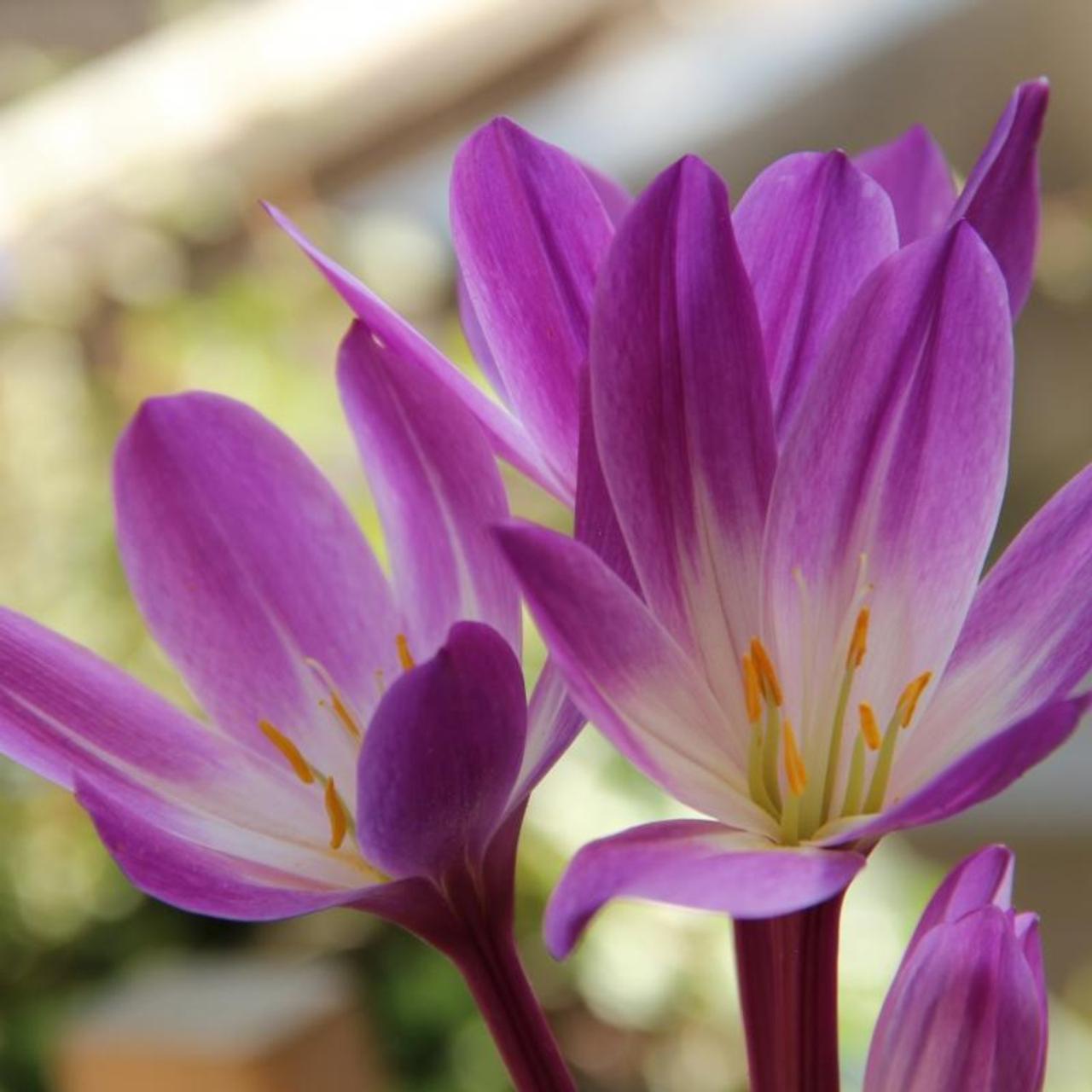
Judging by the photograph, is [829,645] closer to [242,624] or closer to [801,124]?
[242,624]

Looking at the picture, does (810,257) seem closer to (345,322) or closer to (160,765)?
(160,765)

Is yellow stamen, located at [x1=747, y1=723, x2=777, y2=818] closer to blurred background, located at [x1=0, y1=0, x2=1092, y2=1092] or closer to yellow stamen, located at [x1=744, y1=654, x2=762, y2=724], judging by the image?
yellow stamen, located at [x1=744, y1=654, x2=762, y2=724]

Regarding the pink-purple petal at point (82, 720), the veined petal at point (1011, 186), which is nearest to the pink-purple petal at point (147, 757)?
the pink-purple petal at point (82, 720)

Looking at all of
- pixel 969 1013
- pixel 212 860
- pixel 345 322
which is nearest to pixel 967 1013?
pixel 969 1013

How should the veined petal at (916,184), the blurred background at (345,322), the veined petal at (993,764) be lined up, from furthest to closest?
the blurred background at (345,322)
the veined petal at (916,184)
the veined petal at (993,764)

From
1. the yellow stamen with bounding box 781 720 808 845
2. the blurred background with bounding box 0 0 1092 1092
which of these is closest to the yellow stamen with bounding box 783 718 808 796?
the yellow stamen with bounding box 781 720 808 845

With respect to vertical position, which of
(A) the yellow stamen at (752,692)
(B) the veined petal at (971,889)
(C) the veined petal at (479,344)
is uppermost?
(C) the veined petal at (479,344)

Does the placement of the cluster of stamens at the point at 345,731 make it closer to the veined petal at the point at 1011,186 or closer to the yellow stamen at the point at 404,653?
the yellow stamen at the point at 404,653
